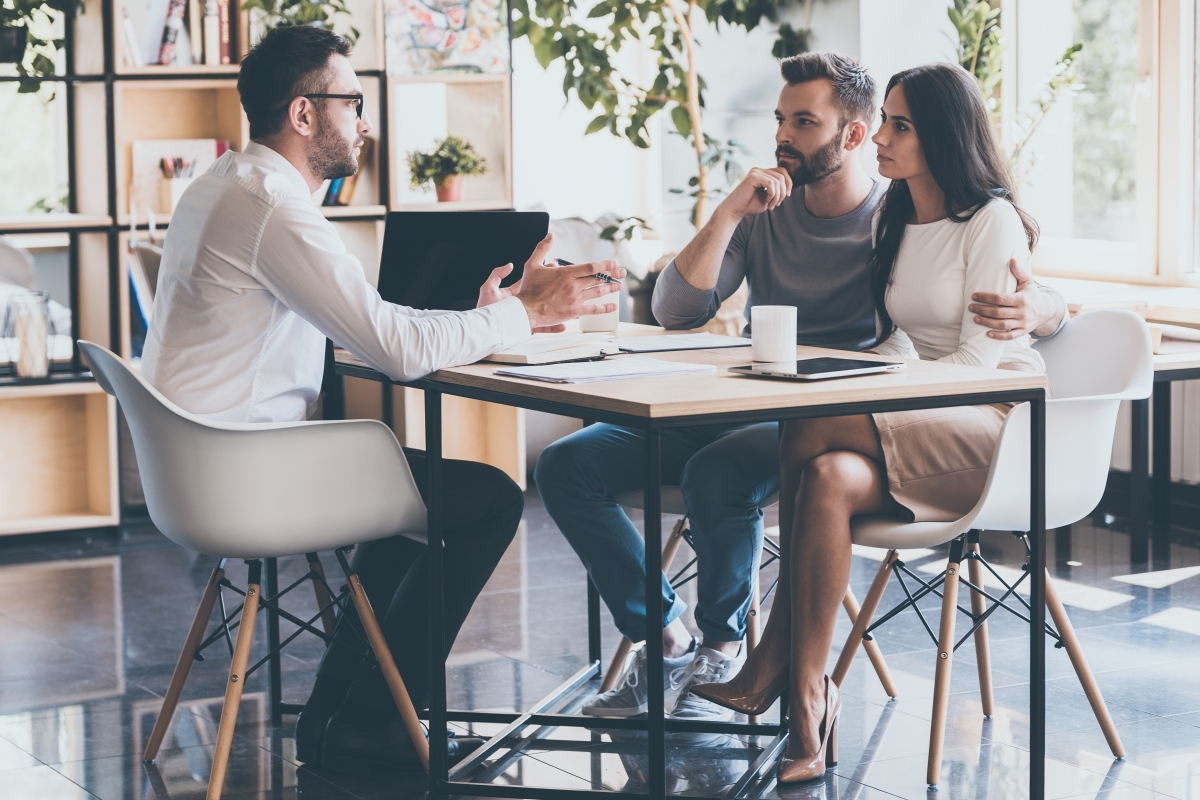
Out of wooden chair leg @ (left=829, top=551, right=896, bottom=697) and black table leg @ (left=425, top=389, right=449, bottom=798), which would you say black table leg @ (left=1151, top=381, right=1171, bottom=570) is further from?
black table leg @ (left=425, top=389, right=449, bottom=798)

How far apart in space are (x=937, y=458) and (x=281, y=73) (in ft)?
4.19

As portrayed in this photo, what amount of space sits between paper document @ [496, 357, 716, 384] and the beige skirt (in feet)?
1.12

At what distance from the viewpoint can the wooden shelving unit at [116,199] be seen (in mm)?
4430

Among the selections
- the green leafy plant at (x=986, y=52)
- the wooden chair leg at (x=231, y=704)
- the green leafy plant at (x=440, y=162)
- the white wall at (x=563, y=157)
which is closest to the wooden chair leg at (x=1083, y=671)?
the wooden chair leg at (x=231, y=704)

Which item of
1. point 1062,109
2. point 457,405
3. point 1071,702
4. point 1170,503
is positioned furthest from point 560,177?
point 1071,702

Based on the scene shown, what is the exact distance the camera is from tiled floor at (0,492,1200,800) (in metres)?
2.42

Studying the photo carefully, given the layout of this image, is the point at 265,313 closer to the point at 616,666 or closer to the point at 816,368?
the point at 816,368

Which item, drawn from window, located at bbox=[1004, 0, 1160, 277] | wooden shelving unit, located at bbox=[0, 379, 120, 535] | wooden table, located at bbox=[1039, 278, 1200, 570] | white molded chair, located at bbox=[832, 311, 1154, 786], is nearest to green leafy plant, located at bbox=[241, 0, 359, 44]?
wooden shelving unit, located at bbox=[0, 379, 120, 535]

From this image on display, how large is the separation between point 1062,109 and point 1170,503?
1.45m

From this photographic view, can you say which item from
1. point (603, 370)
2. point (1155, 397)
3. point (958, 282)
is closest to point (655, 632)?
point (603, 370)

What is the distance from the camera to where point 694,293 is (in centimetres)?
285

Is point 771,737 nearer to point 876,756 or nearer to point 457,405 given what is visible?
point 876,756

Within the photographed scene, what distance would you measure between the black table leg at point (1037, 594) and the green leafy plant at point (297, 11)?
296 centimetres

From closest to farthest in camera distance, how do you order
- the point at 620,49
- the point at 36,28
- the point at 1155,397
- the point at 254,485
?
the point at 254,485
the point at 1155,397
the point at 36,28
the point at 620,49
